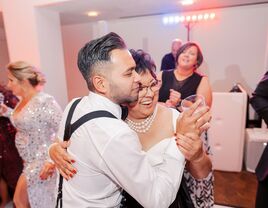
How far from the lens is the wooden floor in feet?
Answer: 7.70

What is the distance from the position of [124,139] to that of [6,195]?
7.01 feet

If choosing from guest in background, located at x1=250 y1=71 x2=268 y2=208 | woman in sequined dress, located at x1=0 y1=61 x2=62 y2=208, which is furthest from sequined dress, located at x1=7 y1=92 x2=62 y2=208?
guest in background, located at x1=250 y1=71 x2=268 y2=208

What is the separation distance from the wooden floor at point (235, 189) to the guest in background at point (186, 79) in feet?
4.16

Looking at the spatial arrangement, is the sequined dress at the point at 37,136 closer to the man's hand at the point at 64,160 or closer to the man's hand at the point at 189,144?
the man's hand at the point at 64,160

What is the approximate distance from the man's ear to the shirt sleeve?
Answer: 0.55 ft

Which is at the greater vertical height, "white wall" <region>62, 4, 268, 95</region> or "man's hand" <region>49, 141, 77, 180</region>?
"white wall" <region>62, 4, 268, 95</region>

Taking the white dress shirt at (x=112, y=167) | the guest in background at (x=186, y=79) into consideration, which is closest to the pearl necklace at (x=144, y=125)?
the white dress shirt at (x=112, y=167)

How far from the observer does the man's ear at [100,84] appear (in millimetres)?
749

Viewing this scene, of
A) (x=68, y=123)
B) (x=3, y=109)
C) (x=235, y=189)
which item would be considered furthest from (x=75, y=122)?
(x=235, y=189)

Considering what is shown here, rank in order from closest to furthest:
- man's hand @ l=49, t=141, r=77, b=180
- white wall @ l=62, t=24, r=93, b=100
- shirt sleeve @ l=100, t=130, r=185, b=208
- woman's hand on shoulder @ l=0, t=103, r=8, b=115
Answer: shirt sleeve @ l=100, t=130, r=185, b=208 < man's hand @ l=49, t=141, r=77, b=180 < woman's hand on shoulder @ l=0, t=103, r=8, b=115 < white wall @ l=62, t=24, r=93, b=100

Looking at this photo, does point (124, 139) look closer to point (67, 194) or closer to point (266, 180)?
point (67, 194)

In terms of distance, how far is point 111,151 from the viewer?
67cm

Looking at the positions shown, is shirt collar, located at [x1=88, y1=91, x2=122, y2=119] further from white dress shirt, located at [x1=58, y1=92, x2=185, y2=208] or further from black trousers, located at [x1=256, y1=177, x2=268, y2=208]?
black trousers, located at [x1=256, y1=177, x2=268, y2=208]

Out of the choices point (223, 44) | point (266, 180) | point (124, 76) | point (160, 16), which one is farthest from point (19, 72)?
point (223, 44)
